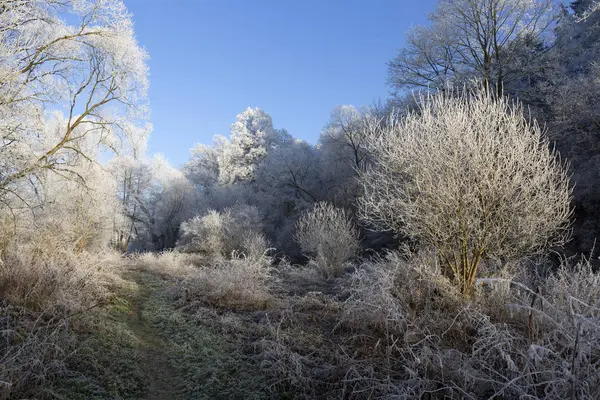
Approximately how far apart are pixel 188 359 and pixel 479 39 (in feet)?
54.2

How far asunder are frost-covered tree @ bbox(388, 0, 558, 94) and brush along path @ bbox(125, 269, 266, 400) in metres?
13.3

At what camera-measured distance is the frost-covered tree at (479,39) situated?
15.0 m

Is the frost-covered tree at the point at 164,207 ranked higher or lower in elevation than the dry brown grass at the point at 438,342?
higher

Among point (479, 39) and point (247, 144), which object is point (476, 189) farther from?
point (247, 144)

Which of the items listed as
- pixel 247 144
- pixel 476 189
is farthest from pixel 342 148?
pixel 476 189

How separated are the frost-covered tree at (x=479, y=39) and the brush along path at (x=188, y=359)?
524 inches

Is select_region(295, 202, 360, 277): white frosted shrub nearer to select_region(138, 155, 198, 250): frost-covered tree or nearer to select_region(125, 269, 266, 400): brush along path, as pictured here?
select_region(125, 269, 266, 400): brush along path

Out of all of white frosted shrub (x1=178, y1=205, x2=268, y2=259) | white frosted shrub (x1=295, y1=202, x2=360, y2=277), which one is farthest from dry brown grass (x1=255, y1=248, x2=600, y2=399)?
white frosted shrub (x1=178, y1=205, x2=268, y2=259)

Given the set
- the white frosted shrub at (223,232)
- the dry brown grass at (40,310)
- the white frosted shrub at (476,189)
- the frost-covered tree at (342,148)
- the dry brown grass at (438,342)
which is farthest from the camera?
the frost-covered tree at (342,148)

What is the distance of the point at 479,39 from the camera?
51.6 feet

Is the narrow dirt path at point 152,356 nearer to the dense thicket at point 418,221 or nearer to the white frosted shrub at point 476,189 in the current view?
the dense thicket at point 418,221

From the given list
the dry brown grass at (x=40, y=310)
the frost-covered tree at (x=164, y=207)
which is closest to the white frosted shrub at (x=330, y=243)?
the dry brown grass at (x=40, y=310)

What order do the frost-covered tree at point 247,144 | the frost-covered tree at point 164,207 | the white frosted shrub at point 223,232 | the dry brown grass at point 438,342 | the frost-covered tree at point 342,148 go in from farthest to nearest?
the frost-covered tree at point 247,144
the frost-covered tree at point 164,207
the frost-covered tree at point 342,148
the white frosted shrub at point 223,232
the dry brown grass at point 438,342

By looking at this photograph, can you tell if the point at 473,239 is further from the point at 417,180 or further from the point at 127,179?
the point at 127,179
